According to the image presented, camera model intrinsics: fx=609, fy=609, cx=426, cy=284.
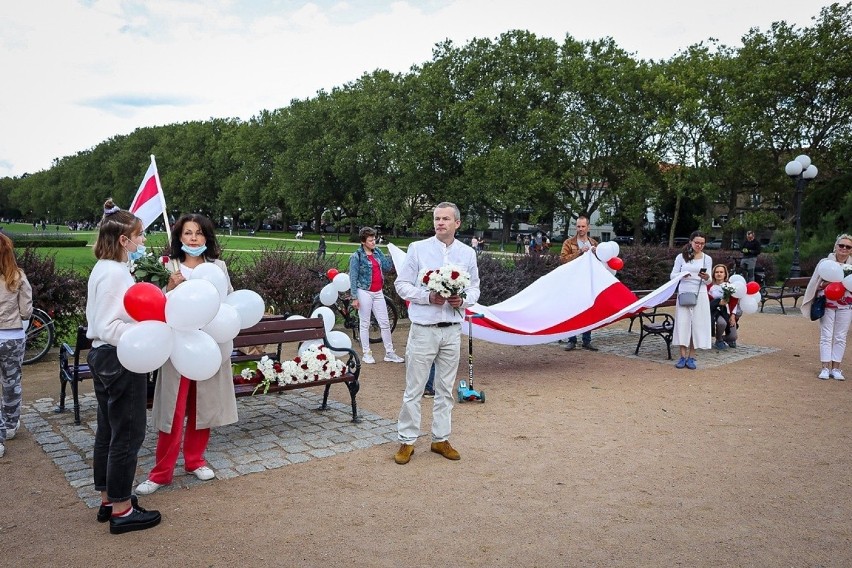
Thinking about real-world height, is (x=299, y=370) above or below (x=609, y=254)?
below

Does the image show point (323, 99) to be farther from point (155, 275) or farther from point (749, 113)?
point (155, 275)

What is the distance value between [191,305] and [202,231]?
1.02m

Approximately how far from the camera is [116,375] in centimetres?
353

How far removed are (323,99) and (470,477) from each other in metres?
55.4

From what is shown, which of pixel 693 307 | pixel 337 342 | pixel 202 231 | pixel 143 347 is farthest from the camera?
pixel 693 307

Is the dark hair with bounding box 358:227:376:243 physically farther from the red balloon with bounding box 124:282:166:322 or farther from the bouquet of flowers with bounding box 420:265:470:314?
the red balloon with bounding box 124:282:166:322

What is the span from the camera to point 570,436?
5.59 metres

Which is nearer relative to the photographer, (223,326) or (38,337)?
(223,326)

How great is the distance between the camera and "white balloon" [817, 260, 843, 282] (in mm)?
7496

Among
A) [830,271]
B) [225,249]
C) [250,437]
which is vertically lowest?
[250,437]

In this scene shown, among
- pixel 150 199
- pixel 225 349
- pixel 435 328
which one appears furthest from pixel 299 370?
pixel 150 199

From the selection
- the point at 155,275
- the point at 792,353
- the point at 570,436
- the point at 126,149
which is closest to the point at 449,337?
the point at 570,436

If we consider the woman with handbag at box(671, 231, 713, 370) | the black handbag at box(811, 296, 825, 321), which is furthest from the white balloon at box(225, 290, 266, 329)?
the black handbag at box(811, 296, 825, 321)

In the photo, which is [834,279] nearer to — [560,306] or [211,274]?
[560,306]
